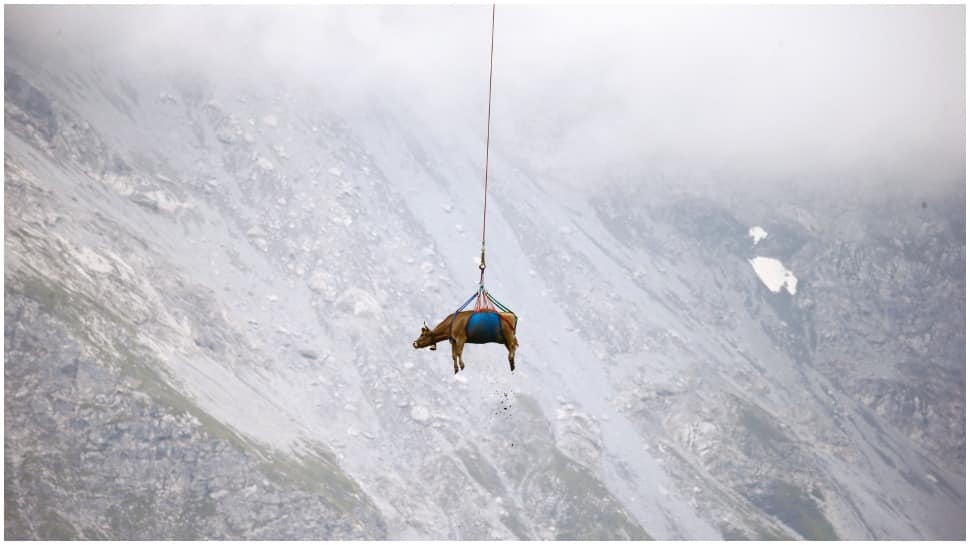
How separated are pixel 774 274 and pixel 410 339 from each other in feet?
243

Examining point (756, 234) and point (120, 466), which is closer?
point (120, 466)

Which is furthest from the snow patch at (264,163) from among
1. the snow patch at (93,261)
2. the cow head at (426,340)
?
the cow head at (426,340)

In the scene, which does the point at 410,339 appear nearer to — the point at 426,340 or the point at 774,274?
the point at 774,274

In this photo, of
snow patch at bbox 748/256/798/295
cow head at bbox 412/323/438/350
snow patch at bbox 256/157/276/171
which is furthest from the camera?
snow patch at bbox 748/256/798/295

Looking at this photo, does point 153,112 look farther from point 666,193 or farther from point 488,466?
point 666,193

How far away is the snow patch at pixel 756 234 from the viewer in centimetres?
18500

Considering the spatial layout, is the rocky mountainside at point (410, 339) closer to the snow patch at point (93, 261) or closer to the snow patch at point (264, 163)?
the snow patch at point (93, 261)

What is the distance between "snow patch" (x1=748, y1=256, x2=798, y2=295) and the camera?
589 feet

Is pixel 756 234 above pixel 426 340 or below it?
below

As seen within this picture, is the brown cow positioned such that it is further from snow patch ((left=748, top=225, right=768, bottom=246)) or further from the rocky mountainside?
snow patch ((left=748, top=225, right=768, bottom=246))

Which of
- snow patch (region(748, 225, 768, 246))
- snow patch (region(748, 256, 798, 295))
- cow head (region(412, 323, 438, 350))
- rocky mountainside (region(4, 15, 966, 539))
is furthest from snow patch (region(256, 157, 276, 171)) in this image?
cow head (region(412, 323, 438, 350))

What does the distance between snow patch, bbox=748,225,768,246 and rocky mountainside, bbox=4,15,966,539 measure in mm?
1019

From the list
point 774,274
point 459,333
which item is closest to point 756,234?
point 774,274

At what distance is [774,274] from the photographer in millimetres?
181250
